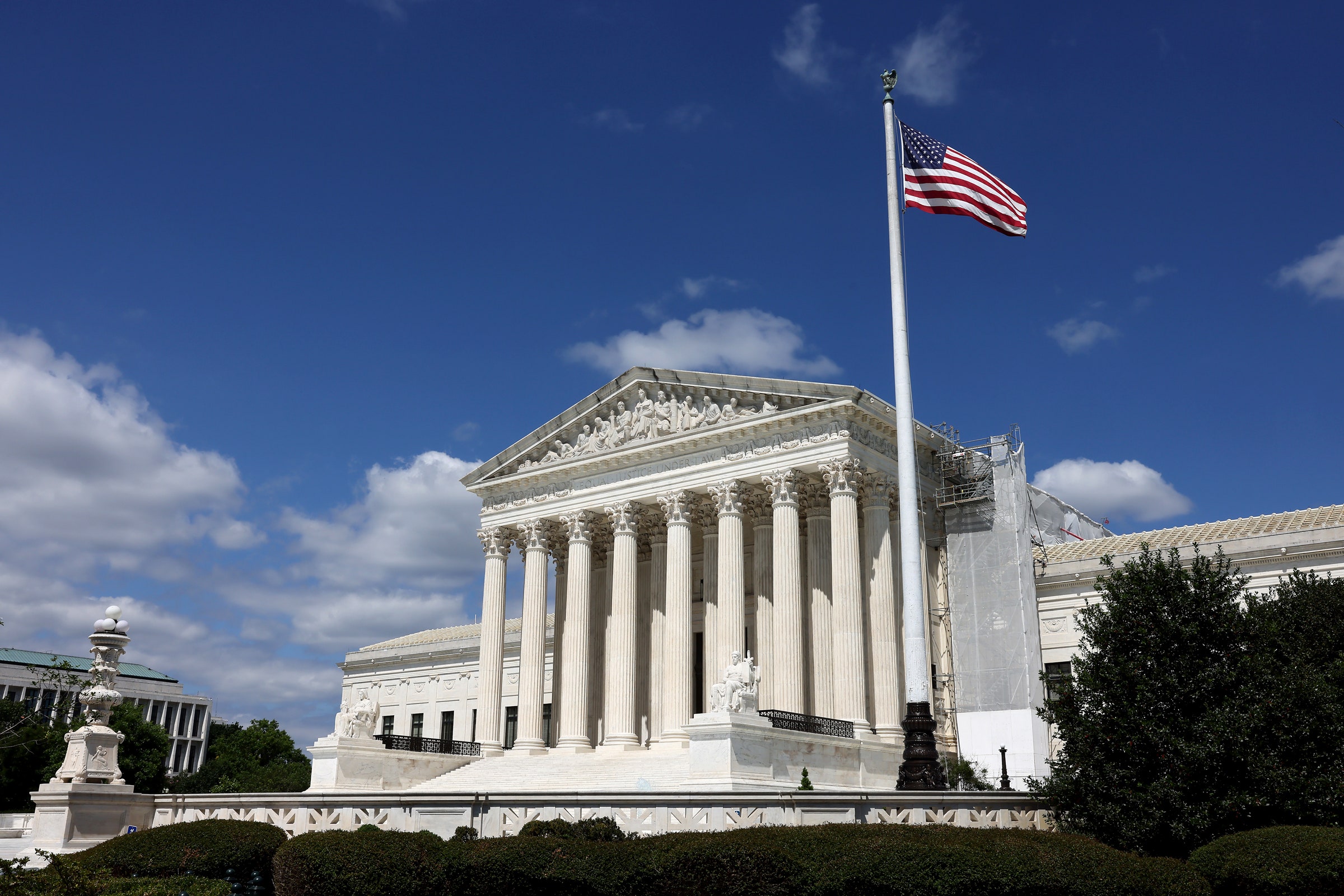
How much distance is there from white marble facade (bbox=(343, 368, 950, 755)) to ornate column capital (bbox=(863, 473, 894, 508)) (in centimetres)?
6

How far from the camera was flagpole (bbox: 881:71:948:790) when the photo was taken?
73.0 ft

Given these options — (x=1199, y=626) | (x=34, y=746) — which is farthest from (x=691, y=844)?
(x=34, y=746)

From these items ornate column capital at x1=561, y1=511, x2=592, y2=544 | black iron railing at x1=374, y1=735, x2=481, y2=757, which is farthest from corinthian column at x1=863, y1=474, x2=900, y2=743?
black iron railing at x1=374, y1=735, x2=481, y2=757

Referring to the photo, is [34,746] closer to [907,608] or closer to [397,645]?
[397,645]

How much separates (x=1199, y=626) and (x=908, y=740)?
6.68m

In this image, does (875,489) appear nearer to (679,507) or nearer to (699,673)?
(679,507)

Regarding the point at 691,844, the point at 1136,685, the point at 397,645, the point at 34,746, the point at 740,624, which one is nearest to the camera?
the point at 691,844

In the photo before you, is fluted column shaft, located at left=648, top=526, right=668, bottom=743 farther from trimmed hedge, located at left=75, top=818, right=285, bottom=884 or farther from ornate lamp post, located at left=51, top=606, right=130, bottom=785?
trimmed hedge, located at left=75, top=818, right=285, bottom=884

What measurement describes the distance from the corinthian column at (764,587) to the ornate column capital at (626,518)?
4.64m

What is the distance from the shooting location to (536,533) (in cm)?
4697

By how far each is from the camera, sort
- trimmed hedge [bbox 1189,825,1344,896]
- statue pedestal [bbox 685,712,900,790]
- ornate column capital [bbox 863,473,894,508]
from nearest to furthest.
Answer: trimmed hedge [bbox 1189,825,1344,896], statue pedestal [bbox 685,712,900,790], ornate column capital [bbox 863,473,894,508]

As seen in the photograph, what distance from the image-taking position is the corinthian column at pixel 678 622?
40500mm

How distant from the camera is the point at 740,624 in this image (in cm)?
3972

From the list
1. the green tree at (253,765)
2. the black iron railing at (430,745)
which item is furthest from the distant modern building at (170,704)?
the black iron railing at (430,745)
